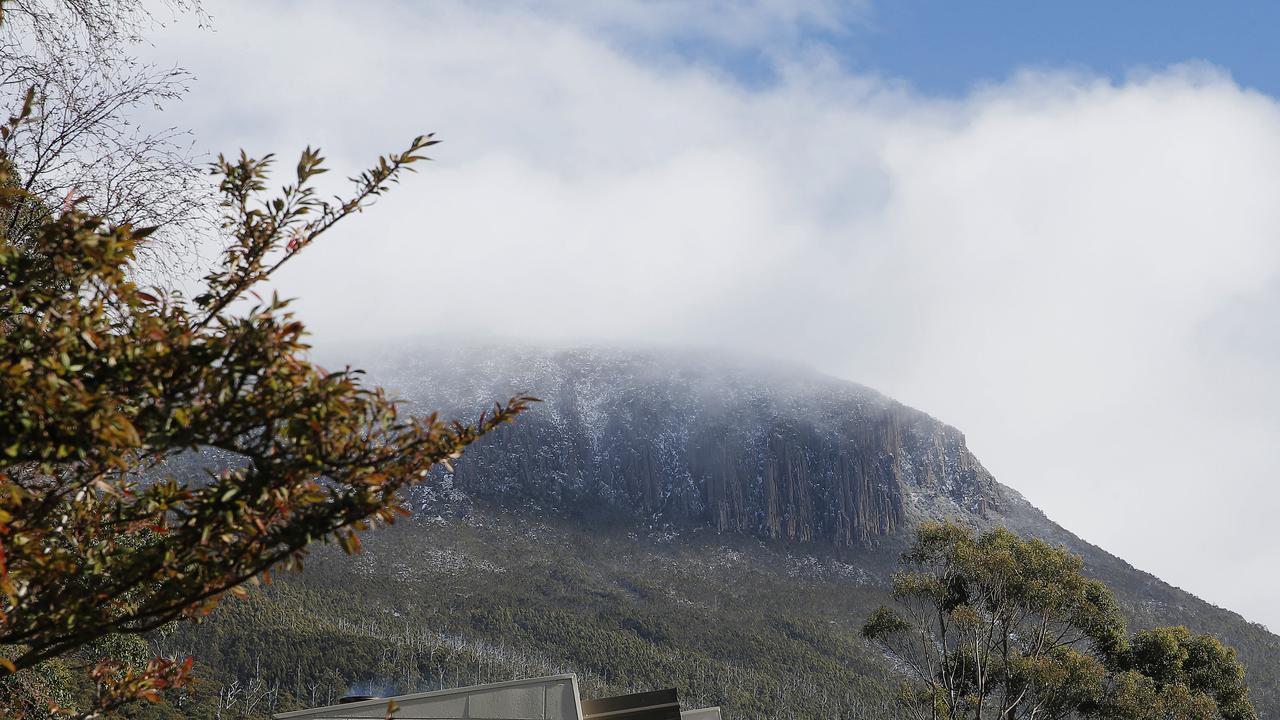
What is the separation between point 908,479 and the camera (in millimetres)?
159000

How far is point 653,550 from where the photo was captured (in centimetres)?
12581

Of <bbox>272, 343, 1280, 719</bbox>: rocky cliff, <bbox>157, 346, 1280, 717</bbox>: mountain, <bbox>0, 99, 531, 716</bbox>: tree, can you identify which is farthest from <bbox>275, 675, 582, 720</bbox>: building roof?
<bbox>272, 343, 1280, 719</bbox>: rocky cliff

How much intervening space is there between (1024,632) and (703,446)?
13987 cm

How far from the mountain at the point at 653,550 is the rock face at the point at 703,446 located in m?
0.46

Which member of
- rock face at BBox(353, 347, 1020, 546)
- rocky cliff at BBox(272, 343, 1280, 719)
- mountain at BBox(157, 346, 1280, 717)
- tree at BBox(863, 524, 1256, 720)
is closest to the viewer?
tree at BBox(863, 524, 1256, 720)

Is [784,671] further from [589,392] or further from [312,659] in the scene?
[589,392]

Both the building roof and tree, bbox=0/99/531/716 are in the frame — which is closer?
tree, bbox=0/99/531/716

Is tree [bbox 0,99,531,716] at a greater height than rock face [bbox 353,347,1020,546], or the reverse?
rock face [bbox 353,347,1020,546]

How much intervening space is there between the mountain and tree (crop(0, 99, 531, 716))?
19902mm

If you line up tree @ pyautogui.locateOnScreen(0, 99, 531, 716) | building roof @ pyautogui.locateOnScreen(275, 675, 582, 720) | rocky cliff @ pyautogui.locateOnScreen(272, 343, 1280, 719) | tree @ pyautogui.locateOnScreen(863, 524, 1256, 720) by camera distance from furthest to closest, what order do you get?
rocky cliff @ pyautogui.locateOnScreen(272, 343, 1280, 719), tree @ pyautogui.locateOnScreen(863, 524, 1256, 720), building roof @ pyautogui.locateOnScreen(275, 675, 582, 720), tree @ pyautogui.locateOnScreen(0, 99, 531, 716)

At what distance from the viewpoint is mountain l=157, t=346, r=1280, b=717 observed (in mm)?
77562

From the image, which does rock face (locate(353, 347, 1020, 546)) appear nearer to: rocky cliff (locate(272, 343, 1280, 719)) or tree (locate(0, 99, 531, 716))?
rocky cliff (locate(272, 343, 1280, 719))

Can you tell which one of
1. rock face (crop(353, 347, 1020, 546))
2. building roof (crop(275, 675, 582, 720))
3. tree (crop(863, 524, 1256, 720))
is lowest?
building roof (crop(275, 675, 582, 720))

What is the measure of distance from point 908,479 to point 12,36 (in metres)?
161
